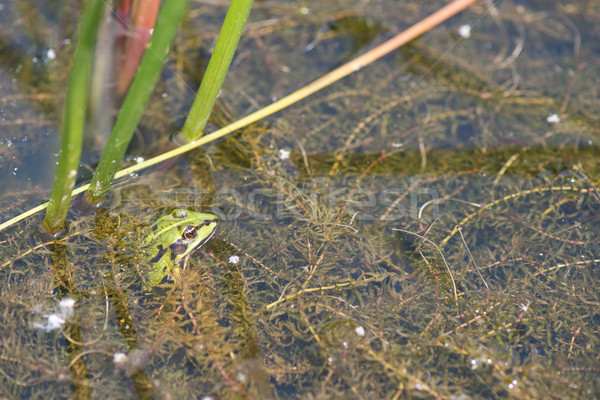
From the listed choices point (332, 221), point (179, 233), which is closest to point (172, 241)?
point (179, 233)

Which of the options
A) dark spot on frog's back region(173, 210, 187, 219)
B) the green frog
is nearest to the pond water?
the green frog

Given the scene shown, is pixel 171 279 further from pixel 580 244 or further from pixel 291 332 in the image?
pixel 580 244

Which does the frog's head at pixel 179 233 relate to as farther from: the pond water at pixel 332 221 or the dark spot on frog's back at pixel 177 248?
the pond water at pixel 332 221

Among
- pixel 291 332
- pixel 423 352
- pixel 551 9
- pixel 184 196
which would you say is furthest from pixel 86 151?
pixel 551 9

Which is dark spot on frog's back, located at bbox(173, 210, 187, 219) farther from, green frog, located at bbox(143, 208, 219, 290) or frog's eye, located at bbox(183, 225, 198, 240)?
frog's eye, located at bbox(183, 225, 198, 240)

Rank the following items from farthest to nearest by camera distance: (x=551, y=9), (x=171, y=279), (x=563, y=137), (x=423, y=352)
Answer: (x=551, y=9) → (x=563, y=137) → (x=171, y=279) → (x=423, y=352)

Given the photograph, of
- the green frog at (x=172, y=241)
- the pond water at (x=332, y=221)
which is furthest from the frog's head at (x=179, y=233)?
the pond water at (x=332, y=221)

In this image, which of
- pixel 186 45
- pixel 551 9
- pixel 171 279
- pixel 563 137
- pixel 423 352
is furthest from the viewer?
pixel 551 9
